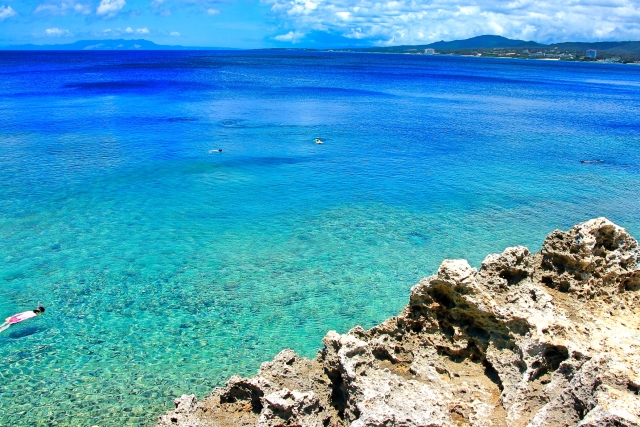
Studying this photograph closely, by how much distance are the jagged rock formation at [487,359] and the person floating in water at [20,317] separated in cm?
877

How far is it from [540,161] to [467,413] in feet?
105

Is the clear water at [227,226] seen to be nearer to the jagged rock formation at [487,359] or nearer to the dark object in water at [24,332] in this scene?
the dark object in water at [24,332]

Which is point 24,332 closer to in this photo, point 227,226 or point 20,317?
point 20,317

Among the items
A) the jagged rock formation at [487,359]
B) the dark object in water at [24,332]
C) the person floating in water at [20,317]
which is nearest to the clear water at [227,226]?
the dark object in water at [24,332]

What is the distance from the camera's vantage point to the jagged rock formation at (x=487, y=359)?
7082 mm

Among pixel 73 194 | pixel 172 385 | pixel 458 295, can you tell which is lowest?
pixel 172 385

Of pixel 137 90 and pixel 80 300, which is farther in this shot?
pixel 137 90

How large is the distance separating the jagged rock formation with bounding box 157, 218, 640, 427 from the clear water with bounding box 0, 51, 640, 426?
491 centimetres

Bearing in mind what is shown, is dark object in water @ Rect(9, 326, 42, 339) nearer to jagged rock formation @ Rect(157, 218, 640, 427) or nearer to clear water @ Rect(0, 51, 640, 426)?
clear water @ Rect(0, 51, 640, 426)

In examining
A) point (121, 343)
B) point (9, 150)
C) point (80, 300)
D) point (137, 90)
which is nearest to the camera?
point (121, 343)

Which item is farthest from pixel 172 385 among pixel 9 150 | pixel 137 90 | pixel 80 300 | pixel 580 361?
pixel 137 90

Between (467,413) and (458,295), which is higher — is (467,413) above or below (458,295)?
below

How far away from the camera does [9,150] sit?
118 ft

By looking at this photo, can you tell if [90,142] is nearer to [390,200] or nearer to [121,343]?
[390,200]
